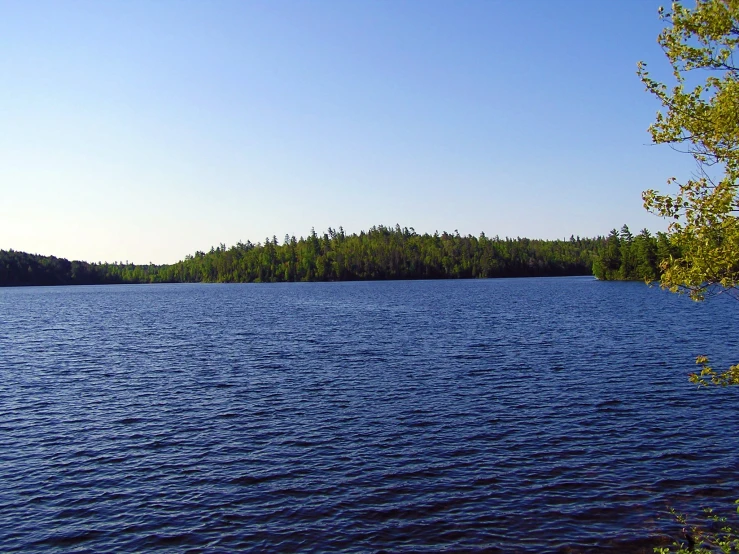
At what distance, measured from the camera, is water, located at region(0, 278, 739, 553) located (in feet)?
61.4

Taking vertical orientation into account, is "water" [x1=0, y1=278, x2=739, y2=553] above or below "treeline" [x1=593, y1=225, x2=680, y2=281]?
below

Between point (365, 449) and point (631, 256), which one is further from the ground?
point (631, 256)

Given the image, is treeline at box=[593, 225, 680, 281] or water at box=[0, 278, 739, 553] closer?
water at box=[0, 278, 739, 553]

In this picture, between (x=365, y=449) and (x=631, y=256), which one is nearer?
(x=365, y=449)

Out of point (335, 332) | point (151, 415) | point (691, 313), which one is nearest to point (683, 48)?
point (151, 415)

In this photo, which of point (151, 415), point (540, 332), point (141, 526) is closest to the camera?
point (141, 526)

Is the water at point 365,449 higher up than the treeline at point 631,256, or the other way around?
the treeline at point 631,256

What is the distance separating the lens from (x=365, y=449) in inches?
1021

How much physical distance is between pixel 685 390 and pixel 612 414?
778 cm

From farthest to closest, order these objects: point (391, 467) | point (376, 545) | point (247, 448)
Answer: point (247, 448)
point (391, 467)
point (376, 545)

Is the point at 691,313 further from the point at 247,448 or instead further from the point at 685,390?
the point at 247,448

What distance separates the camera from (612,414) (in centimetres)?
3036

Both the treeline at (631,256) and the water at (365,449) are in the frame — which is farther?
the treeline at (631,256)

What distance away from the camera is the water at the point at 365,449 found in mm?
18703
